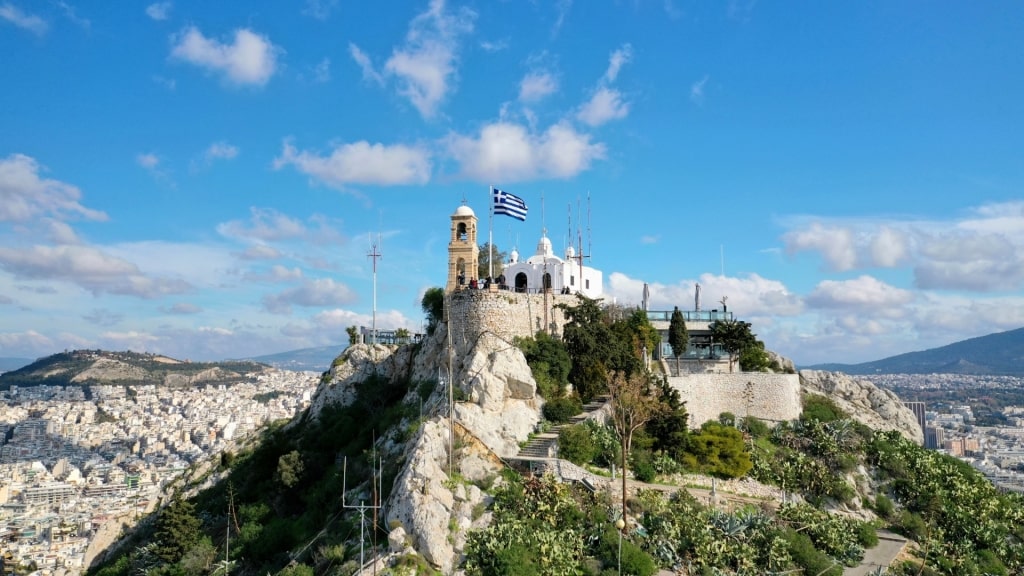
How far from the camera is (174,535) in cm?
3112

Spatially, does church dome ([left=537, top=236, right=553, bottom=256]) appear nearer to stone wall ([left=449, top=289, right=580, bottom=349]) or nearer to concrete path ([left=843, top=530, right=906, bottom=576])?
stone wall ([left=449, top=289, right=580, bottom=349])

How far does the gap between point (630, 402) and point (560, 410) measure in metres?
→ 3.21

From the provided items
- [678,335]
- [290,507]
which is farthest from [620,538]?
[678,335]

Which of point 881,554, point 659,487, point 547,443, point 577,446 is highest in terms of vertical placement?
point 547,443

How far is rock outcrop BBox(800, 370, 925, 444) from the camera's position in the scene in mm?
42938

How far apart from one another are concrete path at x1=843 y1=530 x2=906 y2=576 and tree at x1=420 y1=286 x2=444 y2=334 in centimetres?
2157

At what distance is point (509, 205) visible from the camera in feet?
116

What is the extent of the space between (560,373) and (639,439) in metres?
4.74

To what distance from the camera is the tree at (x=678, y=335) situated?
129ft

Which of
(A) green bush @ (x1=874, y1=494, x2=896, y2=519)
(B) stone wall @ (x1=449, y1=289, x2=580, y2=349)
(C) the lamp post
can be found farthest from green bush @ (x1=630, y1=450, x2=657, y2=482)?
(A) green bush @ (x1=874, y1=494, x2=896, y2=519)

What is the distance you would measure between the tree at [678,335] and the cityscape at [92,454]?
2815 cm

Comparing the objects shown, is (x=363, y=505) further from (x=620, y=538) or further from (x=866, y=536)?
(x=866, y=536)

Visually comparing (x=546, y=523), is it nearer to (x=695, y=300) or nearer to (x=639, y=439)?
(x=639, y=439)

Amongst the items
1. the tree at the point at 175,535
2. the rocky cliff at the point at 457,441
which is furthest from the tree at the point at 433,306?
the tree at the point at 175,535
